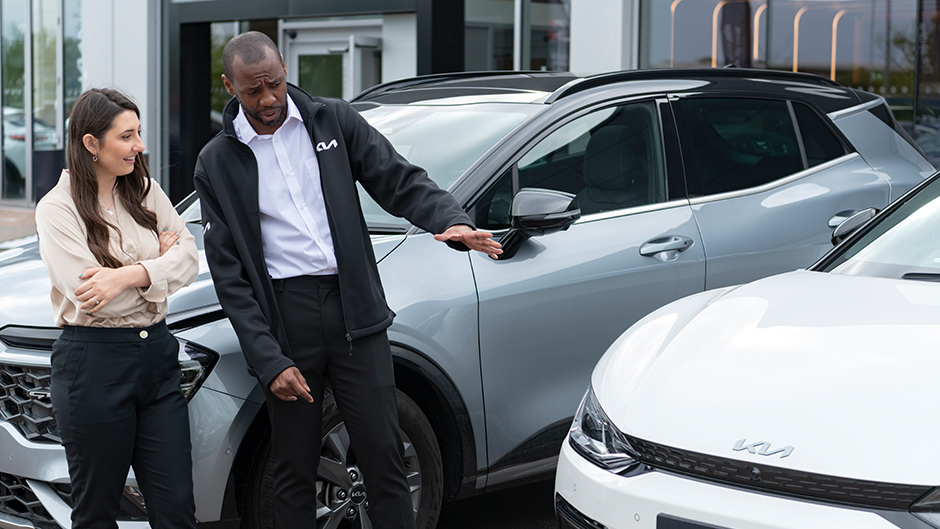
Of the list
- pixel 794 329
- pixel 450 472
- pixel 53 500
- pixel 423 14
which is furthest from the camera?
pixel 423 14

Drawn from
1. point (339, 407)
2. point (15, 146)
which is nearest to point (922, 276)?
point (339, 407)

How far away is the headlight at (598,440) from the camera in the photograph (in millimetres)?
2352

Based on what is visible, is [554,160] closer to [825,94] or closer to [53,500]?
[825,94]

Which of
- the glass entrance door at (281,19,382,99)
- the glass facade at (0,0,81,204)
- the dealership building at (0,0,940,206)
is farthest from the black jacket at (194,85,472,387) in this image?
the glass facade at (0,0,81,204)

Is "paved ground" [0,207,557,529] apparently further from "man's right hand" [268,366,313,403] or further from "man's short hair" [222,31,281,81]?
"man's short hair" [222,31,281,81]

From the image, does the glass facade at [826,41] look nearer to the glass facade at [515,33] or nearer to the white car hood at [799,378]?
the glass facade at [515,33]

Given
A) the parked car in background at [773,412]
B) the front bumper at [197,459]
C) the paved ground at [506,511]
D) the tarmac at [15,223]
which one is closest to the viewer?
the parked car in background at [773,412]

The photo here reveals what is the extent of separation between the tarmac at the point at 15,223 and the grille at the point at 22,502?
9.43 metres

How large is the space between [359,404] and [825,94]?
3.01 m

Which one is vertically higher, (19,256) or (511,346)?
(19,256)

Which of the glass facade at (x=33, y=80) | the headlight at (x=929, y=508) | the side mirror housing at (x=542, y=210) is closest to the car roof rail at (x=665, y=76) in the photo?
the side mirror housing at (x=542, y=210)

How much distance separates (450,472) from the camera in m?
3.31

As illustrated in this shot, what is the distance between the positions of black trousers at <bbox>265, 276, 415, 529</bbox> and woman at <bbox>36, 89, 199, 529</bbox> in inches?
Answer: 11.9

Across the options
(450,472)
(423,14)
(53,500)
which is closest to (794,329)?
(450,472)
